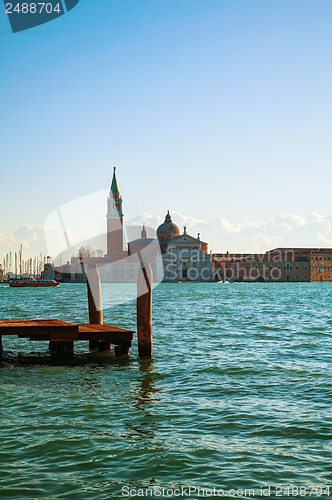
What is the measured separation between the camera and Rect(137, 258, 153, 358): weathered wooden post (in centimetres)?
1138

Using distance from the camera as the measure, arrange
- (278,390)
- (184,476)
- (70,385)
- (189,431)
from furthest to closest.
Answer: (70,385)
(278,390)
(189,431)
(184,476)

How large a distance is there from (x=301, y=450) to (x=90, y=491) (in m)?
2.36

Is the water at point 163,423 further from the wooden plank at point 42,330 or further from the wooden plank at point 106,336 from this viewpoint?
the wooden plank at point 42,330

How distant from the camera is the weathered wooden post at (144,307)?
1138 centimetres

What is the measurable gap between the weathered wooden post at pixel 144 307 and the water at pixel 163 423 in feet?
1.14

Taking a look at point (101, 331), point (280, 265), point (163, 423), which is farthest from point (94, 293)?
point (280, 265)

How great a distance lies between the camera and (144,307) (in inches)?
454

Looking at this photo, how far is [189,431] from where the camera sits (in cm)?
650

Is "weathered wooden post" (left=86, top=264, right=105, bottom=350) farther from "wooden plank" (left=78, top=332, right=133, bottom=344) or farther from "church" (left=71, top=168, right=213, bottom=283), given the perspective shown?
"church" (left=71, top=168, right=213, bottom=283)

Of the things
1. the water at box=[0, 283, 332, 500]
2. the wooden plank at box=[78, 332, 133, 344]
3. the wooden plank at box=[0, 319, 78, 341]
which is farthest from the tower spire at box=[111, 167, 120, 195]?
the wooden plank at box=[0, 319, 78, 341]

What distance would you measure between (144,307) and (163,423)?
4.82 m

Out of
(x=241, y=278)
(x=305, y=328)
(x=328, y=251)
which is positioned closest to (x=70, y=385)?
(x=305, y=328)

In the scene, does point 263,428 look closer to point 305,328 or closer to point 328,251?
point 305,328

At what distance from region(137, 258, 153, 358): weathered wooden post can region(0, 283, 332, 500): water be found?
35 centimetres
